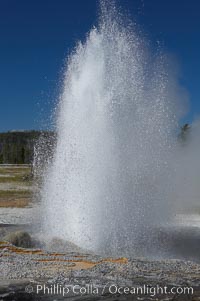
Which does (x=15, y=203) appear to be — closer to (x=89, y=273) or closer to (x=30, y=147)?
(x=89, y=273)

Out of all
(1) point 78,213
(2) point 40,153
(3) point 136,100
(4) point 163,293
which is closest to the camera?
(4) point 163,293

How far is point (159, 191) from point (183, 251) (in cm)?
819

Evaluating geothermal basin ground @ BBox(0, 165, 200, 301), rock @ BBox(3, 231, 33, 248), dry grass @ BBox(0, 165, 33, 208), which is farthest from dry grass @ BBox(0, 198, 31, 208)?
rock @ BBox(3, 231, 33, 248)

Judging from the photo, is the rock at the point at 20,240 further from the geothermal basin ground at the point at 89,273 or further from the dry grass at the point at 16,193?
the dry grass at the point at 16,193

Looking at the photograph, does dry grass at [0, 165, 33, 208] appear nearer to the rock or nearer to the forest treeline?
the forest treeline

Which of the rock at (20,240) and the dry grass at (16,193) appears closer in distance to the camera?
the rock at (20,240)

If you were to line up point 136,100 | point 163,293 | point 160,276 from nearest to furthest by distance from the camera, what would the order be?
point 163,293 < point 160,276 < point 136,100

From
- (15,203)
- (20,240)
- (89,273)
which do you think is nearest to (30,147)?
(15,203)

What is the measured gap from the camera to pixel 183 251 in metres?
15.4

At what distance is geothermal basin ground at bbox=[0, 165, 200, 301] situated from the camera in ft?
33.8

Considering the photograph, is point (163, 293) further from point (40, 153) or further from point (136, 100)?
point (40, 153)

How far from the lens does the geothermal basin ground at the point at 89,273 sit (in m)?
10.3

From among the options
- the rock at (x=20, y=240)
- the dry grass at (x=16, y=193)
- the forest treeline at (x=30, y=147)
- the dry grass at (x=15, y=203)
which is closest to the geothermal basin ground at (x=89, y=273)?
the rock at (x=20, y=240)

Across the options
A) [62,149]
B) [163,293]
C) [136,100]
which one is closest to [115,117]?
[136,100]
